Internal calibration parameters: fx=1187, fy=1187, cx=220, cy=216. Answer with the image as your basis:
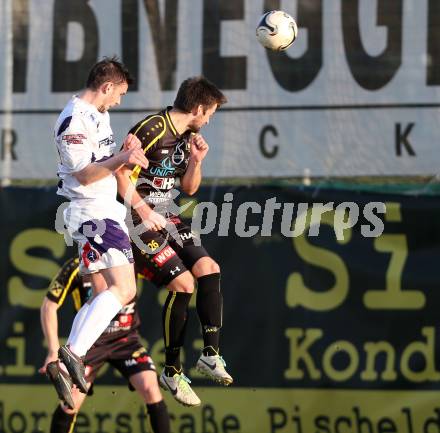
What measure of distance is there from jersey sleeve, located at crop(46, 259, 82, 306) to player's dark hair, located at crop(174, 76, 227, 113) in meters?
1.71

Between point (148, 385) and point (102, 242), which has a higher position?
point (102, 242)

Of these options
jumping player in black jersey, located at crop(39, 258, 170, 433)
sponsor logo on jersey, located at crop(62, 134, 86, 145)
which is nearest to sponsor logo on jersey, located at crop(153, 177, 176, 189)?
sponsor logo on jersey, located at crop(62, 134, 86, 145)

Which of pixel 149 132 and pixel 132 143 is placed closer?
pixel 132 143

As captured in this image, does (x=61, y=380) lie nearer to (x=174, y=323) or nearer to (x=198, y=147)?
(x=174, y=323)

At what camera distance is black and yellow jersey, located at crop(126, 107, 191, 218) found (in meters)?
8.04

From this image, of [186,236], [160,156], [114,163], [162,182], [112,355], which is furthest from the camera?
[112,355]

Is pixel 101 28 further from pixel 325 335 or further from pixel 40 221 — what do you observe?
pixel 325 335

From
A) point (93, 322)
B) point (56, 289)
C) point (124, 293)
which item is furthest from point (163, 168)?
point (56, 289)

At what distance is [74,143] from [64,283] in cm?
183

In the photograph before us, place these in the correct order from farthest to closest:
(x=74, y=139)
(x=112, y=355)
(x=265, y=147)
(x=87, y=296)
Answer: (x=265, y=147), (x=87, y=296), (x=112, y=355), (x=74, y=139)

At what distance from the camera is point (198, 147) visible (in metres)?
8.15

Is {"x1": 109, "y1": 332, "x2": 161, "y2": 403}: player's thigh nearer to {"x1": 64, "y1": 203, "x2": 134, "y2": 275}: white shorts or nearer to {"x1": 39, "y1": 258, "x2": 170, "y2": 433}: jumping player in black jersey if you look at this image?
{"x1": 39, "y1": 258, "x2": 170, "y2": 433}: jumping player in black jersey

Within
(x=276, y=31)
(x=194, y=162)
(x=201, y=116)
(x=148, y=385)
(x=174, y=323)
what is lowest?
(x=148, y=385)

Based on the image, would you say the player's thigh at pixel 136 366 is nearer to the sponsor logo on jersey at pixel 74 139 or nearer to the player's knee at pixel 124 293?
the player's knee at pixel 124 293
